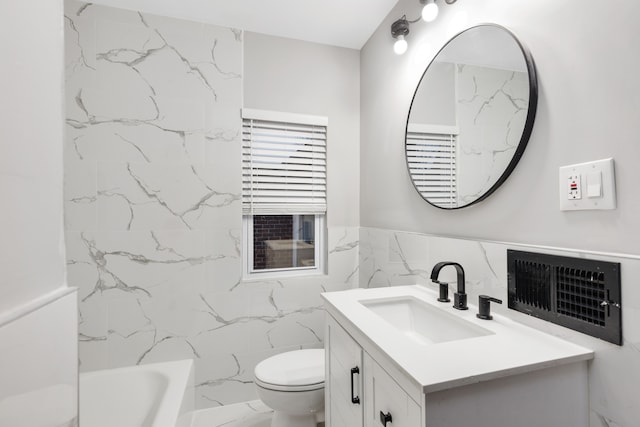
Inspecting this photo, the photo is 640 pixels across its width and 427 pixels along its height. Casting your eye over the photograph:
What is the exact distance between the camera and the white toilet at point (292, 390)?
1478 millimetres

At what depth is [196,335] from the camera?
1.91 meters

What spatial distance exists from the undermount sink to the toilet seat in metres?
0.54

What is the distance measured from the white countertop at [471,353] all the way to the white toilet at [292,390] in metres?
0.64

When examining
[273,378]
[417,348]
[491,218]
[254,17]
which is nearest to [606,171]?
[491,218]

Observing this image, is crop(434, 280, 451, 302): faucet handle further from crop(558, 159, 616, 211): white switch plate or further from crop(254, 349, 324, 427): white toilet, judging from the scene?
crop(254, 349, 324, 427): white toilet

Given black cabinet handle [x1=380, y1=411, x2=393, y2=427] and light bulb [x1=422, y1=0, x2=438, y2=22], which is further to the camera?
light bulb [x1=422, y1=0, x2=438, y2=22]

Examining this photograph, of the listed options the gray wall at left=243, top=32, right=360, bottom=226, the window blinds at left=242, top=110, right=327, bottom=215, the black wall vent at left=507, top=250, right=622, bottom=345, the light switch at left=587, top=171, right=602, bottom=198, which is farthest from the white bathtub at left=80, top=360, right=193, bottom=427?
the light switch at left=587, top=171, right=602, bottom=198

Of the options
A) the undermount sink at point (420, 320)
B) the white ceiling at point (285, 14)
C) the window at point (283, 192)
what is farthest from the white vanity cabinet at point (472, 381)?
the white ceiling at point (285, 14)

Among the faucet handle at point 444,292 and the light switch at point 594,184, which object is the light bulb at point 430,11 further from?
the faucet handle at point 444,292

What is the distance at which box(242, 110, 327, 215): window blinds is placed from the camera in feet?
6.66

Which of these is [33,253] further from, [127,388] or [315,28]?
[315,28]

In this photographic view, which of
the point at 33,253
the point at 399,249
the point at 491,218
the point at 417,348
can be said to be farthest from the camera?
the point at 399,249

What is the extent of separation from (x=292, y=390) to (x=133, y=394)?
3.24ft

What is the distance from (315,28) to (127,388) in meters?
2.54
